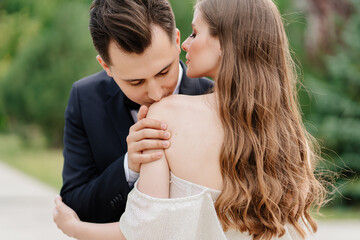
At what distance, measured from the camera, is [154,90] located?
267 centimetres

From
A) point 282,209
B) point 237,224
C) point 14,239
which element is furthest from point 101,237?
point 14,239

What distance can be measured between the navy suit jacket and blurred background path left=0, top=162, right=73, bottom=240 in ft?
18.5

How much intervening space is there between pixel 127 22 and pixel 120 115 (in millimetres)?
609

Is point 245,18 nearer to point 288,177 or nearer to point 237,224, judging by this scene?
point 288,177

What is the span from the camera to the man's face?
262 cm

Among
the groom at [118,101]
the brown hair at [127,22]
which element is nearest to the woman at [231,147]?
the groom at [118,101]

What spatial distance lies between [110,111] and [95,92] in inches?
6.1

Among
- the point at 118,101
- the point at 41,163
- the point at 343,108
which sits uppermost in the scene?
the point at 118,101

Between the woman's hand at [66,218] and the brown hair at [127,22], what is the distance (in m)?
0.81

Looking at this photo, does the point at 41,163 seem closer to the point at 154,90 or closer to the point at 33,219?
the point at 33,219

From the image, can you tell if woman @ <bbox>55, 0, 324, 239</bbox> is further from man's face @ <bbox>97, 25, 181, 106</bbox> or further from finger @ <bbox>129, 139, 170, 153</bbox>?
man's face @ <bbox>97, 25, 181, 106</bbox>

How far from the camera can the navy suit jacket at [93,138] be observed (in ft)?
9.55

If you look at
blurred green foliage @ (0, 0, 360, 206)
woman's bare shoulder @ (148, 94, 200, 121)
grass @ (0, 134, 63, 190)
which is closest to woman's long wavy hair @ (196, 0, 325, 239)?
woman's bare shoulder @ (148, 94, 200, 121)

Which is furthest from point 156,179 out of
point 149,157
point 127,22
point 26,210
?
point 26,210
